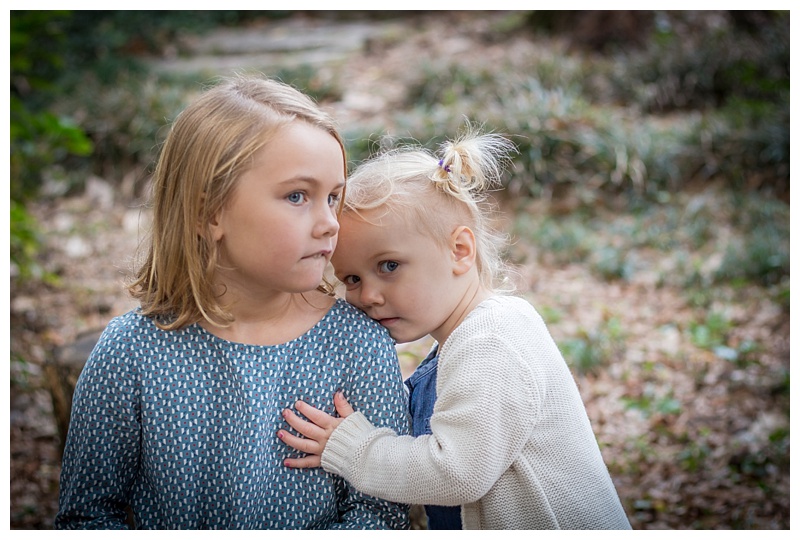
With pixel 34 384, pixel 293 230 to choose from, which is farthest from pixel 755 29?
pixel 293 230

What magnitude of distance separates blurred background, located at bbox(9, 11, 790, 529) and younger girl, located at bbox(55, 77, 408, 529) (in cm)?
31

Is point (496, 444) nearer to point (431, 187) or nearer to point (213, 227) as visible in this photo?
point (431, 187)

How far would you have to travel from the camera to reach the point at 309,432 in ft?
5.08

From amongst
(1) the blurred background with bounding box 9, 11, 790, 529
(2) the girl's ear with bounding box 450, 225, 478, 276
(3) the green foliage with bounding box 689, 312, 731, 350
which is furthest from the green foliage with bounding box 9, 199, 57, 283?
(3) the green foliage with bounding box 689, 312, 731, 350

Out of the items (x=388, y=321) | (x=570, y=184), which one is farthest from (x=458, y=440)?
(x=570, y=184)

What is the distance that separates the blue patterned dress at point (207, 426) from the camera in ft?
4.95

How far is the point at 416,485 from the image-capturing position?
1480mm

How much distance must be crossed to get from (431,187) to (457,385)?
0.42 meters

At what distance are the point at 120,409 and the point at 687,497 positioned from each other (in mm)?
2636

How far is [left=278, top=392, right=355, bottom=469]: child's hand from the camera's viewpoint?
154cm

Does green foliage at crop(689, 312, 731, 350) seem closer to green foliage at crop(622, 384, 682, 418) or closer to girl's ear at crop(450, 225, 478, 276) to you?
green foliage at crop(622, 384, 682, 418)

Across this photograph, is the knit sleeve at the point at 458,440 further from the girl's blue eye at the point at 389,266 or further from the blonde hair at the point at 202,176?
the blonde hair at the point at 202,176

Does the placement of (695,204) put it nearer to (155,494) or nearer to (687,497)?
(687,497)

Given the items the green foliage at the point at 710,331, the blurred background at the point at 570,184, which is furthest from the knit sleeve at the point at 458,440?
the green foliage at the point at 710,331
